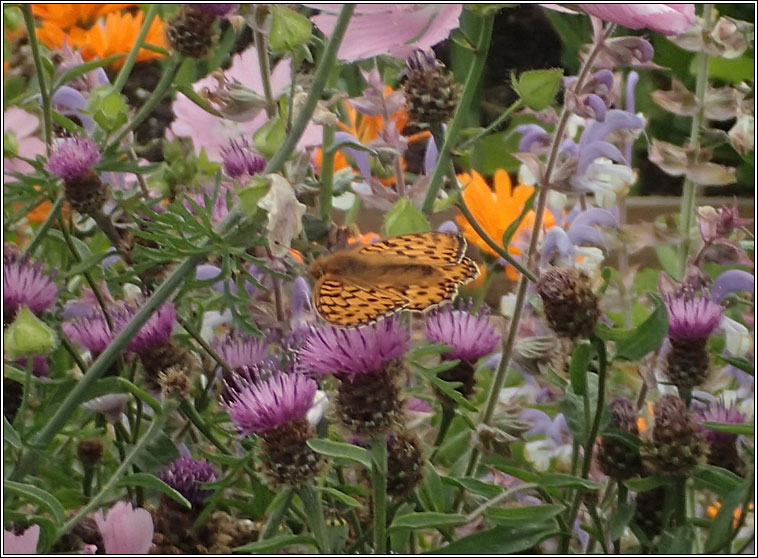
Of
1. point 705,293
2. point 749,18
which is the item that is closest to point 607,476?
point 705,293

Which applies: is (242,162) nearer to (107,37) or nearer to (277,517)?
(277,517)

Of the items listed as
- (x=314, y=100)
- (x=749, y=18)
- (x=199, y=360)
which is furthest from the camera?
(x=749, y=18)

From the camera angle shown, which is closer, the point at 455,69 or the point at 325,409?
the point at 325,409

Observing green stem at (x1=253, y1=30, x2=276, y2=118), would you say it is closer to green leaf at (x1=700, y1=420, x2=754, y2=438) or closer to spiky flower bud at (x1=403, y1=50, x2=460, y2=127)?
spiky flower bud at (x1=403, y1=50, x2=460, y2=127)

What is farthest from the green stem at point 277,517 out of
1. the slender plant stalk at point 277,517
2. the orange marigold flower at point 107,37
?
the orange marigold flower at point 107,37

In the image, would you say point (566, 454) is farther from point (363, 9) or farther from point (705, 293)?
point (363, 9)

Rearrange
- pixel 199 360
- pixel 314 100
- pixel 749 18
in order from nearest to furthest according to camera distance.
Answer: pixel 314 100
pixel 199 360
pixel 749 18

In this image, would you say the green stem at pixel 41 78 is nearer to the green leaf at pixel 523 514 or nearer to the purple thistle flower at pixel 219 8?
the purple thistle flower at pixel 219 8

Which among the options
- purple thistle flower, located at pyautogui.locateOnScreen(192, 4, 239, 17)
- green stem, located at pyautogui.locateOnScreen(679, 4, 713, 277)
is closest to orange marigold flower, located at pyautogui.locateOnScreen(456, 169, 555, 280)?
green stem, located at pyautogui.locateOnScreen(679, 4, 713, 277)
